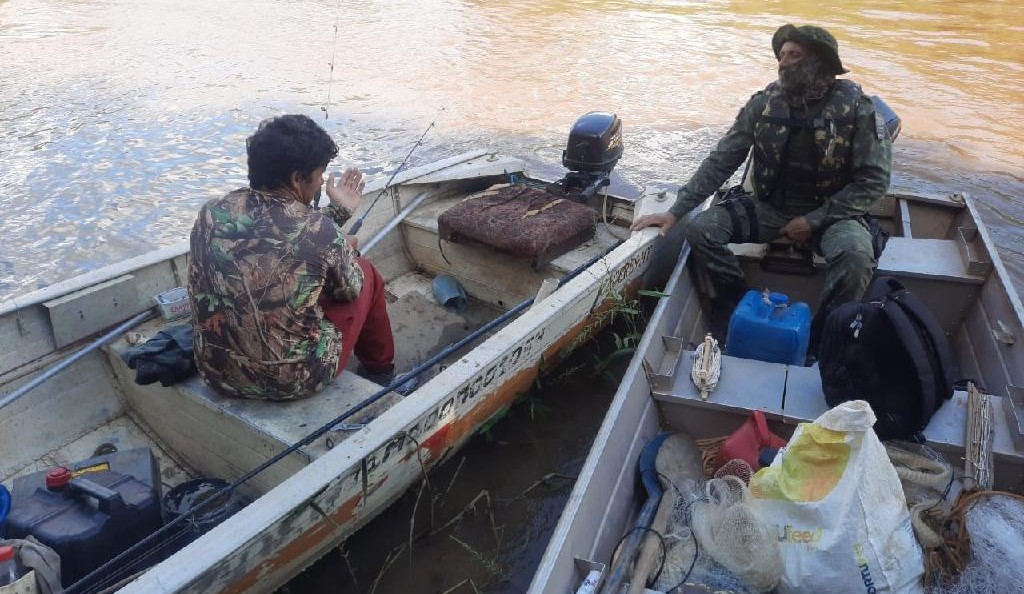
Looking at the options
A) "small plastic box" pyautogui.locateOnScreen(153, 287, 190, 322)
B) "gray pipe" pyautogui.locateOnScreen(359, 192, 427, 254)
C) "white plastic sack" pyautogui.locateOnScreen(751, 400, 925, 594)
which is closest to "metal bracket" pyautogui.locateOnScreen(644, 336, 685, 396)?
"white plastic sack" pyautogui.locateOnScreen(751, 400, 925, 594)

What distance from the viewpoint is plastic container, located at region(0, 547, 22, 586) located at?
2229 millimetres

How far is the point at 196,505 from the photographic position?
3.05m

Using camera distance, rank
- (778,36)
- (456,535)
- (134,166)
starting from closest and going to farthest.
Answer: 1. (456,535)
2. (778,36)
3. (134,166)

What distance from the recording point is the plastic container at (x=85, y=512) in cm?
258

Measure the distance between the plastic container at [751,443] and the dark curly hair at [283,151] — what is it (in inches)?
80.6

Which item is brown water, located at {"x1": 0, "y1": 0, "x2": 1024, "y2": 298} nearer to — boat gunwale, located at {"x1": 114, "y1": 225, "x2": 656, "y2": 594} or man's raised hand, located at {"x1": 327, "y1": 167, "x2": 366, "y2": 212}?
man's raised hand, located at {"x1": 327, "y1": 167, "x2": 366, "y2": 212}

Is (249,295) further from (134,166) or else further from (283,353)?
(134,166)

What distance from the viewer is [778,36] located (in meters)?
4.23

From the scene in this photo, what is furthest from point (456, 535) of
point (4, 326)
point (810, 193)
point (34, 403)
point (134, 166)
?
point (134, 166)

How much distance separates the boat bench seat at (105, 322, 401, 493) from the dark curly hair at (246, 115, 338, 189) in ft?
3.12

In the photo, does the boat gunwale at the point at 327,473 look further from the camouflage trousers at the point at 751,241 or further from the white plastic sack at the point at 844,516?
the white plastic sack at the point at 844,516

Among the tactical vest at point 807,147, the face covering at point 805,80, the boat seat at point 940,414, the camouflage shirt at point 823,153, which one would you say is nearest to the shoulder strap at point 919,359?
the boat seat at point 940,414

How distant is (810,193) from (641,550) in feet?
8.79

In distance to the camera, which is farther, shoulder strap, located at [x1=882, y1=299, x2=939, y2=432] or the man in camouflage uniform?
the man in camouflage uniform
